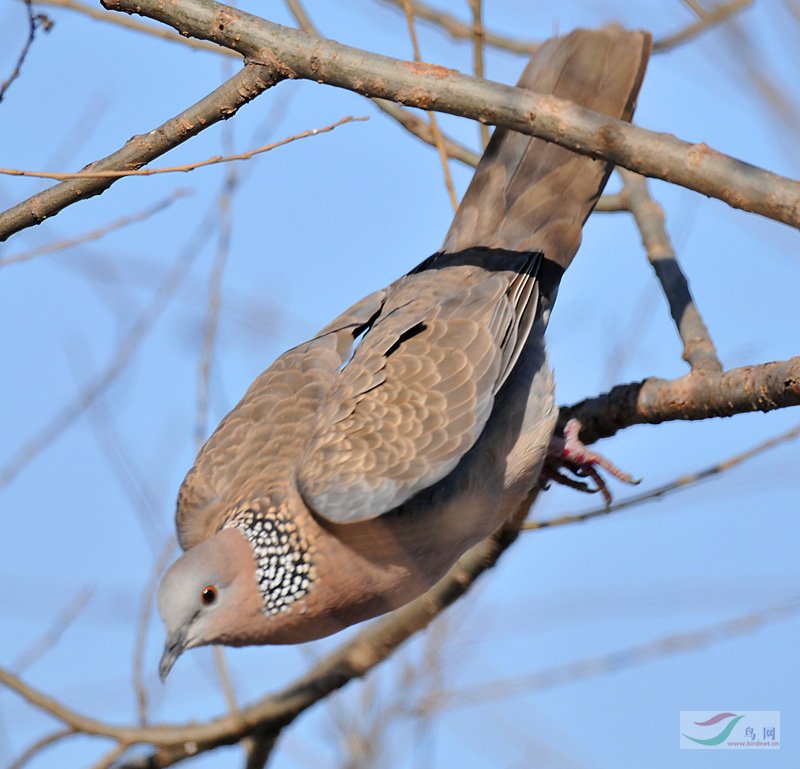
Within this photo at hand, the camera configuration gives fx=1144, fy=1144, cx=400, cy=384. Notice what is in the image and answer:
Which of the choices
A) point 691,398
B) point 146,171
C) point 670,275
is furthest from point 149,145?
point 670,275

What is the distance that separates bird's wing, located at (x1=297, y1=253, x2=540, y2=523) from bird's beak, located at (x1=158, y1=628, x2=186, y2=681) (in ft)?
1.83

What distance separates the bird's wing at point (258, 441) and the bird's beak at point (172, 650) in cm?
48

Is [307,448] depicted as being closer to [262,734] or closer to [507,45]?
[262,734]

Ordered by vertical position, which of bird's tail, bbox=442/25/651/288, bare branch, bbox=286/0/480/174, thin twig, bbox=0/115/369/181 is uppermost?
bare branch, bbox=286/0/480/174

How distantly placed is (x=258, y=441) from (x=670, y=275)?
1.59 meters

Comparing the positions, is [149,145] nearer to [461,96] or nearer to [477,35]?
[461,96]

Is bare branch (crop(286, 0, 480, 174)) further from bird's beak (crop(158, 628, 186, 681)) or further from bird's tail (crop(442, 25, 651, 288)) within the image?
bird's beak (crop(158, 628, 186, 681))

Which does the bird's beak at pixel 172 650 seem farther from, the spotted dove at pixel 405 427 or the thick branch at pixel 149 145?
the thick branch at pixel 149 145

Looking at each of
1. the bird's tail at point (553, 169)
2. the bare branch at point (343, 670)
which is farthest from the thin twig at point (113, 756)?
the bird's tail at point (553, 169)

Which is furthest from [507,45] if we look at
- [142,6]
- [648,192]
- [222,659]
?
[222,659]

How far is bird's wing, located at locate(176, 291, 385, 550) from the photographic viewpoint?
386 centimetres

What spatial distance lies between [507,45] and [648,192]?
880 mm

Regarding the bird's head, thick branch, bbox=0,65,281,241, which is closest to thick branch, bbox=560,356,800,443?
the bird's head

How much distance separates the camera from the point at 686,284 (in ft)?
13.4
